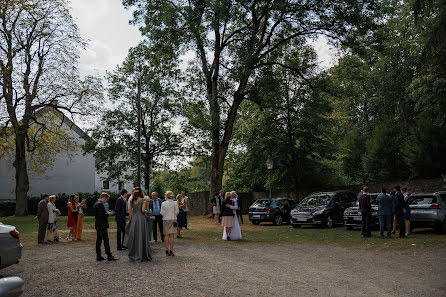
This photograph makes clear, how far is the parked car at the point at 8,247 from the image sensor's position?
8586mm

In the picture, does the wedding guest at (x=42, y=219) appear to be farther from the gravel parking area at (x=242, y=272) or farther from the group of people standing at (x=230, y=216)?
the group of people standing at (x=230, y=216)

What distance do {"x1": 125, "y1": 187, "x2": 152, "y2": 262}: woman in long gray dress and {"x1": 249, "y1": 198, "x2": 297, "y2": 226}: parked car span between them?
13.7 metres

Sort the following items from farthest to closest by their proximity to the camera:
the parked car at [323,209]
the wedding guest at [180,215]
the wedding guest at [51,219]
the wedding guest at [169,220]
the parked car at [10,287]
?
the parked car at [323,209] < the wedding guest at [180,215] < the wedding guest at [51,219] < the wedding guest at [169,220] < the parked car at [10,287]

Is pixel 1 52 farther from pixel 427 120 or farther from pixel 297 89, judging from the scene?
pixel 427 120

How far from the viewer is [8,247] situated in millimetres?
8727

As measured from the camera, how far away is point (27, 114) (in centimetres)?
3133

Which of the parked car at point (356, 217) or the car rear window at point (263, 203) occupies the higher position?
the car rear window at point (263, 203)

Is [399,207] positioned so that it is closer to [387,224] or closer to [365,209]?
[387,224]

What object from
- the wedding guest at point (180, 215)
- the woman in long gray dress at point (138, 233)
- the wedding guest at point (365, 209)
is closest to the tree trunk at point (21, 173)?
the wedding guest at point (180, 215)

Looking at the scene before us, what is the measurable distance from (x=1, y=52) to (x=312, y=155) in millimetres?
23326

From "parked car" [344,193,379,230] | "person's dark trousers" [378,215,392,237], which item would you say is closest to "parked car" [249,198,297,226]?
"parked car" [344,193,379,230]

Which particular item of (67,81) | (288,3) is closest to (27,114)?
(67,81)

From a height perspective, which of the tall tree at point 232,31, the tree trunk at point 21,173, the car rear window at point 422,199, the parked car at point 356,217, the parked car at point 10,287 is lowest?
the parked car at point 356,217

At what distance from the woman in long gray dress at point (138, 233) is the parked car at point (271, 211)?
540 inches
